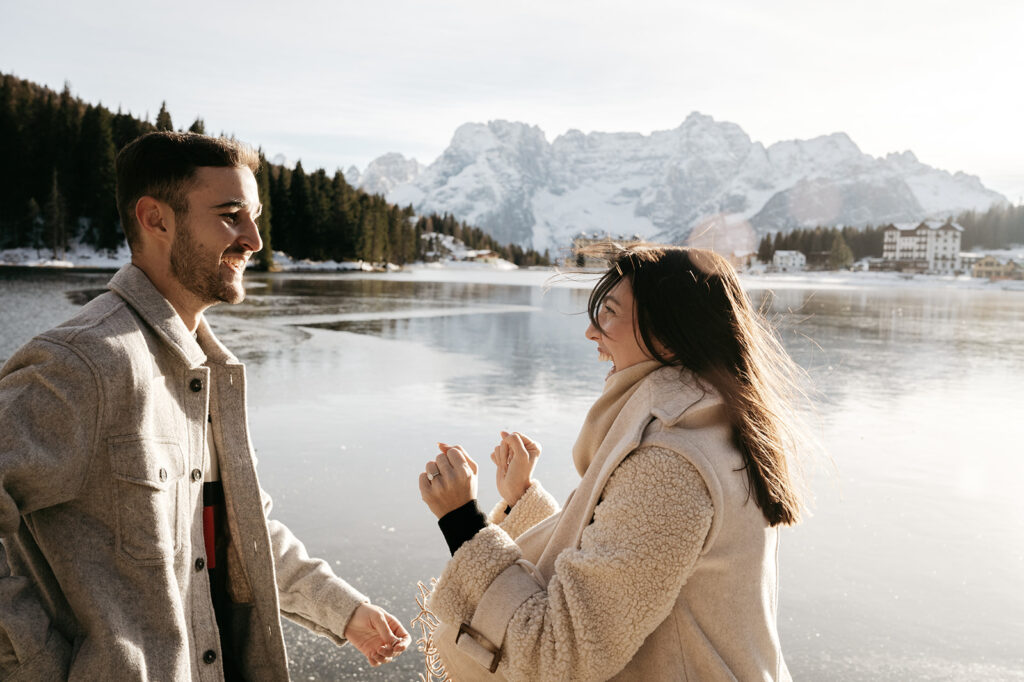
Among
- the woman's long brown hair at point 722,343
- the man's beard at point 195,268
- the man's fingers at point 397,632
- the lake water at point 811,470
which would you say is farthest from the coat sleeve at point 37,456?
the lake water at point 811,470

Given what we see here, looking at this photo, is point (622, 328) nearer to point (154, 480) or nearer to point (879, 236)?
point (154, 480)

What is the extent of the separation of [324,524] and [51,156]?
73.9m

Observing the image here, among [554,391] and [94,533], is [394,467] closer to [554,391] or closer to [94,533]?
[554,391]

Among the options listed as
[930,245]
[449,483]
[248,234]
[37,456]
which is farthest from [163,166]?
[930,245]

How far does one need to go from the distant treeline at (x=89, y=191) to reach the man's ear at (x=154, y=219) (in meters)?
57.0

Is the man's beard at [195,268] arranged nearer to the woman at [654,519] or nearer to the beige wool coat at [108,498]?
the beige wool coat at [108,498]

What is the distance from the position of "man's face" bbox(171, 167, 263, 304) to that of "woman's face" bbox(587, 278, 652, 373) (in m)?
0.96

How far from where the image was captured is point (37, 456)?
162 cm

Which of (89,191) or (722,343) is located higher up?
(89,191)

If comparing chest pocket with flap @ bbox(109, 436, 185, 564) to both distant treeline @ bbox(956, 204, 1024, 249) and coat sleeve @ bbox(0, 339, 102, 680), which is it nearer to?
coat sleeve @ bbox(0, 339, 102, 680)

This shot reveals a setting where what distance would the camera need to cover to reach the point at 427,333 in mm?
17594

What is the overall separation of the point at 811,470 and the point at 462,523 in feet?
19.8

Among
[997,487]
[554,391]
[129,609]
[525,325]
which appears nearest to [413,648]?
[129,609]

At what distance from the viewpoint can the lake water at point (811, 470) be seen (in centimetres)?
414
